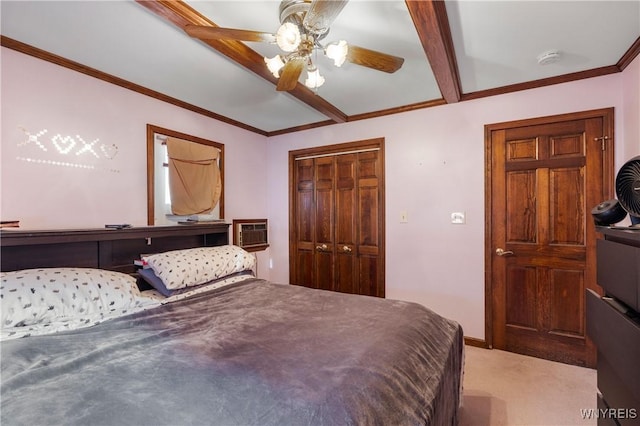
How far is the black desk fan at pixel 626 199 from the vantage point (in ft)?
3.85

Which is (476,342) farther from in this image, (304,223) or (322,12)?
(322,12)

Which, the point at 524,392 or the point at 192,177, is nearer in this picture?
the point at 524,392

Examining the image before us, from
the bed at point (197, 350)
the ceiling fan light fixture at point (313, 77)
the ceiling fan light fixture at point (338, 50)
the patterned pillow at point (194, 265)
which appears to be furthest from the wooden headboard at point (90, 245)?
the ceiling fan light fixture at point (338, 50)

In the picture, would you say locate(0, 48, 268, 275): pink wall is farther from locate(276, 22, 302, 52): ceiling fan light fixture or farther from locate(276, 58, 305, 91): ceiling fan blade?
locate(276, 22, 302, 52): ceiling fan light fixture

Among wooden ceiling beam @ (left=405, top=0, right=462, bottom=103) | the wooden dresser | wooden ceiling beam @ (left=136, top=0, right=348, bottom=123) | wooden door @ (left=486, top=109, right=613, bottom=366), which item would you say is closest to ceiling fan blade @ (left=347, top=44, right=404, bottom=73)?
wooden ceiling beam @ (left=405, top=0, right=462, bottom=103)

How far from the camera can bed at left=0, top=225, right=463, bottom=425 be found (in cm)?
85


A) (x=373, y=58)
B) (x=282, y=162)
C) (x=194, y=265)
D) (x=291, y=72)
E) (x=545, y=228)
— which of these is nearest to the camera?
(x=373, y=58)

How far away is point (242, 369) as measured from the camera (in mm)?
1037

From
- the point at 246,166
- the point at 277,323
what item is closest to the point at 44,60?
the point at 246,166

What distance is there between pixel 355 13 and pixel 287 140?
2356mm

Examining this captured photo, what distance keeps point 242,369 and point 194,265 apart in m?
1.30

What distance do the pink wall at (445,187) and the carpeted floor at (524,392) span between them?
41 centimetres

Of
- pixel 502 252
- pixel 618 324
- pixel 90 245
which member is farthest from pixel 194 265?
pixel 502 252

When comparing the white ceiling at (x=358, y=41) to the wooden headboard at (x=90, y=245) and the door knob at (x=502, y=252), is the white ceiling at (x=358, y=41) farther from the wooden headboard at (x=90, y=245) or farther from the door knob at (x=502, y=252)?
the door knob at (x=502, y=252)
